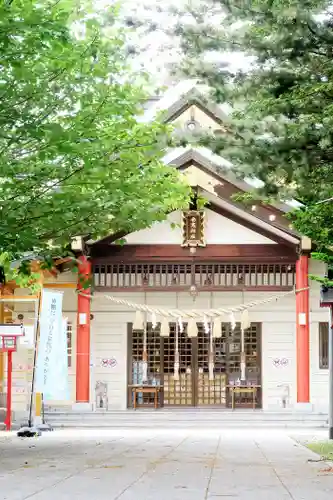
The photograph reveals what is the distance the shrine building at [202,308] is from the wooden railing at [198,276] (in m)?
0.03

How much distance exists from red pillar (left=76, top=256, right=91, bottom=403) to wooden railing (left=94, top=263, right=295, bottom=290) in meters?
0.79

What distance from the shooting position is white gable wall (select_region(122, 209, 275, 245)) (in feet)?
83.5

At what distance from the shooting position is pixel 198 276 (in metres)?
26.1

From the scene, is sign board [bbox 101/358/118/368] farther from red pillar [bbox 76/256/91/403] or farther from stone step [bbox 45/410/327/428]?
stone step [bbox 45/410/327/428]

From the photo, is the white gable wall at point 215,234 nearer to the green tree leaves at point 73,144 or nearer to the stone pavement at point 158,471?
the stone pavement at point 158,471

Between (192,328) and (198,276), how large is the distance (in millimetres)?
1660

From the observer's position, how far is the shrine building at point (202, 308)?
24969mm

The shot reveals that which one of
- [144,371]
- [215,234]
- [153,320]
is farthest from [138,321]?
[215,234]

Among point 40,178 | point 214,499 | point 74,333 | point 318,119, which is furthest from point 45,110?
point 74,333

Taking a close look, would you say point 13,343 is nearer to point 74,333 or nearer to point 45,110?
point 74,333

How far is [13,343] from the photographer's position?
66.0 ft

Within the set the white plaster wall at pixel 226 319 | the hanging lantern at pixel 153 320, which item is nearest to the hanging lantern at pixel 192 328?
the hanging lantern at pixel 153 320

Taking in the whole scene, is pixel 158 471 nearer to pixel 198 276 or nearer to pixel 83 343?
pixel 83 343

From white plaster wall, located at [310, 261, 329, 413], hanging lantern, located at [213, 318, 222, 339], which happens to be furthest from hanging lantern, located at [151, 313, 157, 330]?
white plaster wall, located at [310, 261, 329, 413]
